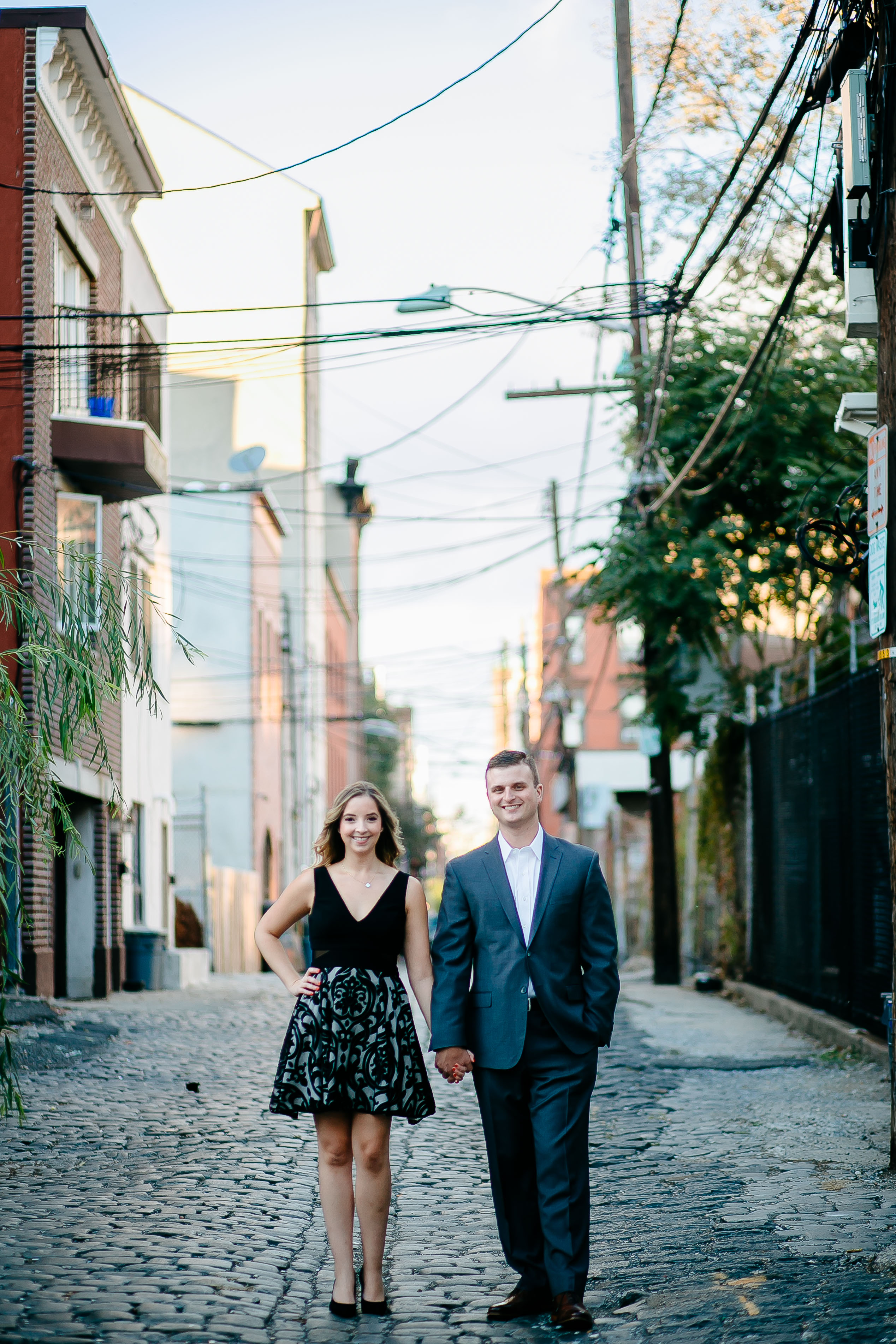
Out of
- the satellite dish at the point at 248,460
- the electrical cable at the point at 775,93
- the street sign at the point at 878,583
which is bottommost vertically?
→ the street sign at the point at 878,583

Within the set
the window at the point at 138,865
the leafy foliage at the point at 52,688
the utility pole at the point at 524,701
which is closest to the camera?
the leafy foliage at the point at 52,688

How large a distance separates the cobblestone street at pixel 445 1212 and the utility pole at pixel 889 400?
110 centimetres

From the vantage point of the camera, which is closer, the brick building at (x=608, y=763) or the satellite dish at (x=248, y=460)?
the brick building at (x=608, y=763)

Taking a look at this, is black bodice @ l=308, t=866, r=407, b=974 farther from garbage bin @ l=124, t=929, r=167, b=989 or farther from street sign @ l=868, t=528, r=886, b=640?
garbage bin @ l=124, t=929, r=167, b=989

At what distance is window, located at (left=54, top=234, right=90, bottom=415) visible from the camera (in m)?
19.0

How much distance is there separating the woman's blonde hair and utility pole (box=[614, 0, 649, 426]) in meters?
12.1

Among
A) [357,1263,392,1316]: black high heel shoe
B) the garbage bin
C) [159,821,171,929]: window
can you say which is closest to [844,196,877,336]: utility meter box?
[357,1263,392,1316]: black high heel shoe

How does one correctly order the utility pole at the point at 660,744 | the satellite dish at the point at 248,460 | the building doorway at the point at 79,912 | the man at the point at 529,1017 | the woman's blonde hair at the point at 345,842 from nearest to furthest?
the man at the point at 529,1017
the woman's blonde hair at the point at 345,842
the utility pole at the point at 660,744
the building doorway at the point at 79,912
the satellite dish at the point at 248,460

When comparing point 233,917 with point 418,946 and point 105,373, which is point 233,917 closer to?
point 105,373

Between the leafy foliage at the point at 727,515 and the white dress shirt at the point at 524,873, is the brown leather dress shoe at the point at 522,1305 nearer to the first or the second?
the white dress shirt at the point at 524,873

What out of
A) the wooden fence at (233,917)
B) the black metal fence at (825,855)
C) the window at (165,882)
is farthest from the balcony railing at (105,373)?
the wooden fence at (233,917)

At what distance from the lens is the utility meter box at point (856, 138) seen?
7711mm

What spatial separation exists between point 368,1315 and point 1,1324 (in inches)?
46.4

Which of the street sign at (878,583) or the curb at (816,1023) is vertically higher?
the street sign at (878,583)
